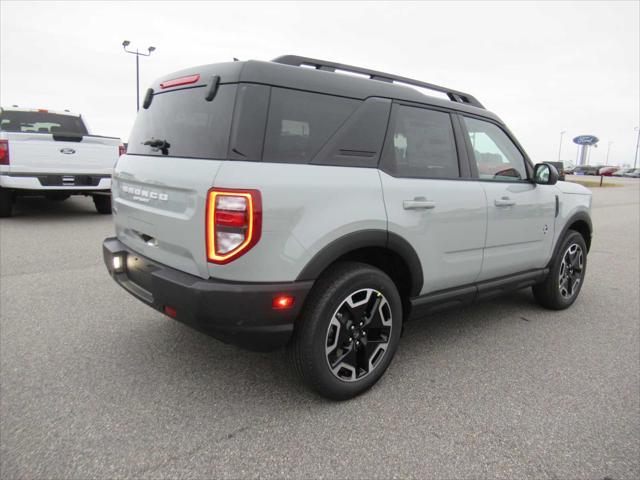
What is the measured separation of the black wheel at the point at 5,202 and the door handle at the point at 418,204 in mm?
8260

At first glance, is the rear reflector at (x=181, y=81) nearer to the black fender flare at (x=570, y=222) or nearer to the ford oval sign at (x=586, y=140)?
the black fender flare at (x=570, y=222)

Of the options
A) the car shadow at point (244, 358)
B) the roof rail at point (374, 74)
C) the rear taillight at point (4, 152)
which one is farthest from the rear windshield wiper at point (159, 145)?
the rear taillight at point (4, 152)

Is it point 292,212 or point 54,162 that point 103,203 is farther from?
point 292,212

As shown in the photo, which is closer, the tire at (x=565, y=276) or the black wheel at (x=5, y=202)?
the tire at (x=565, y=276)

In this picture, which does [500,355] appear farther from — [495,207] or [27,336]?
[27,336]

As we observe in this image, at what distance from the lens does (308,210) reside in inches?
92.1

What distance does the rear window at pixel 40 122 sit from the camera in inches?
359

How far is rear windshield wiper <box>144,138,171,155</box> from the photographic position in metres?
2.68

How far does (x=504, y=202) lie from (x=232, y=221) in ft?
7.32

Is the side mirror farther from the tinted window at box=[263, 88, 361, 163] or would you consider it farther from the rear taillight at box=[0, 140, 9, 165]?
the rear taillight at box=[0, 140, 9, 165]

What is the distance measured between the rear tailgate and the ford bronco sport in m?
5.55

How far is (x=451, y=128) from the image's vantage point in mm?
3256

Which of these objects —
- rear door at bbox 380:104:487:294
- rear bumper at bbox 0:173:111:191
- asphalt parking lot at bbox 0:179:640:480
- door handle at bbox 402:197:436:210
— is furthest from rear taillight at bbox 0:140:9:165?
door handle at bbox 402:197:436:210

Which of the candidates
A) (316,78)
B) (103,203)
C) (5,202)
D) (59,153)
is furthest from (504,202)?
(5,202)
